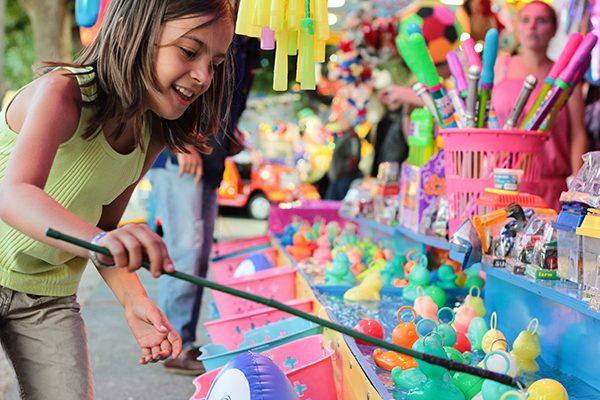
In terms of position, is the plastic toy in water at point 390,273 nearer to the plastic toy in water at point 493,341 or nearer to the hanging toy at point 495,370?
the plastic toy in water at point 493,341

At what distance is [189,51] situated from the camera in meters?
1.87

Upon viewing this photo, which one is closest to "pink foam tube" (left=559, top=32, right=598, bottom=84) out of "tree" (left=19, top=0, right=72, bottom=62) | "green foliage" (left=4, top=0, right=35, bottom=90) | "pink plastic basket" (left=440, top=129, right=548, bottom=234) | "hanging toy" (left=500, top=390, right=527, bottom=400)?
"pink plastic basket" (left=440, top=129, right=548, bottom=234)

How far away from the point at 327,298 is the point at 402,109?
486cm

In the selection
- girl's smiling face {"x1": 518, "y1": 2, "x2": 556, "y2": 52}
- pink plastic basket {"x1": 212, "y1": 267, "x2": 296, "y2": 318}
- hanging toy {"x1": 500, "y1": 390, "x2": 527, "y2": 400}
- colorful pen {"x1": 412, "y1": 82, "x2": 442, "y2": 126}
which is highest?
girl's smiling face {"x1": 518, "y1": 2, "x2": 556, "y2": 52}

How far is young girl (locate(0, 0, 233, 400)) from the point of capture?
1.74 meters

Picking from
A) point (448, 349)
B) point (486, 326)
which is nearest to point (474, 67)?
point (486, 326)

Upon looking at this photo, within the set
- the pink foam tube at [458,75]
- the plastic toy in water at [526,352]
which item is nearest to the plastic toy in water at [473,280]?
the pink foam tube at [458,75]

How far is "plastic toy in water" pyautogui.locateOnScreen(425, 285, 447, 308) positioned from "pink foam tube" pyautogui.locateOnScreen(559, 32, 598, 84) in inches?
Answer: 40.3

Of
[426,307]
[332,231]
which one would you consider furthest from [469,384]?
[332,231]

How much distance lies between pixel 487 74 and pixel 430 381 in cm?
160

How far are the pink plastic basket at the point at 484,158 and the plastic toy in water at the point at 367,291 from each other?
1.66 feet

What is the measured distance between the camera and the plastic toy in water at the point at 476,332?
2750 mm

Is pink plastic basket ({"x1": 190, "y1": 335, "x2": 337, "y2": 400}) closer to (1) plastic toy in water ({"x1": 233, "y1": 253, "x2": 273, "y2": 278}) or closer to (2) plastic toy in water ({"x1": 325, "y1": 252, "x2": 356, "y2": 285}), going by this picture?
(2) plastic toy in water ({"x1": 325, "y1": 252, "x2": 356, "y2": 285})

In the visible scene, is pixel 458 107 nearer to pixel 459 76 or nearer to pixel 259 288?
pixel 459 76
